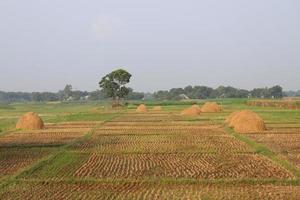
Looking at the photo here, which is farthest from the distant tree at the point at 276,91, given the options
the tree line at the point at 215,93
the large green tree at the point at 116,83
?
the large green tree at the point at 116,83

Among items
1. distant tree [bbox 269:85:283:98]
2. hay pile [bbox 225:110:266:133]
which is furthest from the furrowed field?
distant tree [bbox 269:85:283:98]

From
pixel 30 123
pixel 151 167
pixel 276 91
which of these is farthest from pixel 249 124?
pixel 276 91

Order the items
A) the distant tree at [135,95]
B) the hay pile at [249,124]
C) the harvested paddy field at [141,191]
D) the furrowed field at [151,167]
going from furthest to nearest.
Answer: the distant tree at [135,95], the hay pile at [249,124], the furrowed field at [151,167], the harvested paddy field at [141,191]

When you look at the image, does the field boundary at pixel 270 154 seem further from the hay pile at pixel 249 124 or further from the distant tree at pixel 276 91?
the distant tree at pixel 276 91

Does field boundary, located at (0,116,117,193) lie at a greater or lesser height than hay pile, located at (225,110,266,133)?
lesser

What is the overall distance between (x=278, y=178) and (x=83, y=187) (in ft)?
19.6

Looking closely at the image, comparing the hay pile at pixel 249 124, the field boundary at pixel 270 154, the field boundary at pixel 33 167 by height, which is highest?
the hay pile at pixel 249 124

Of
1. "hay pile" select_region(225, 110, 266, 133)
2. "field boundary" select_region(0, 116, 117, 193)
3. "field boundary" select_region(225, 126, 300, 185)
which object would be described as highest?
"hay pile" select_region(225, 110, 266, 133)

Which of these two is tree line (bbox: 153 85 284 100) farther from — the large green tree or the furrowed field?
the furrowed field

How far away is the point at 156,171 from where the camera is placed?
16.5 m

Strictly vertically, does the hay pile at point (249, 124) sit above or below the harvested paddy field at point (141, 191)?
above

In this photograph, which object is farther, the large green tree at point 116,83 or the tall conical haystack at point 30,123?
the large green tree at point 116,83

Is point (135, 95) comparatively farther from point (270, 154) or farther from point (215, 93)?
point (270, 154)

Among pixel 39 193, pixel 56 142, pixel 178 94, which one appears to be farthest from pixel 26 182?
pixel 178 94
